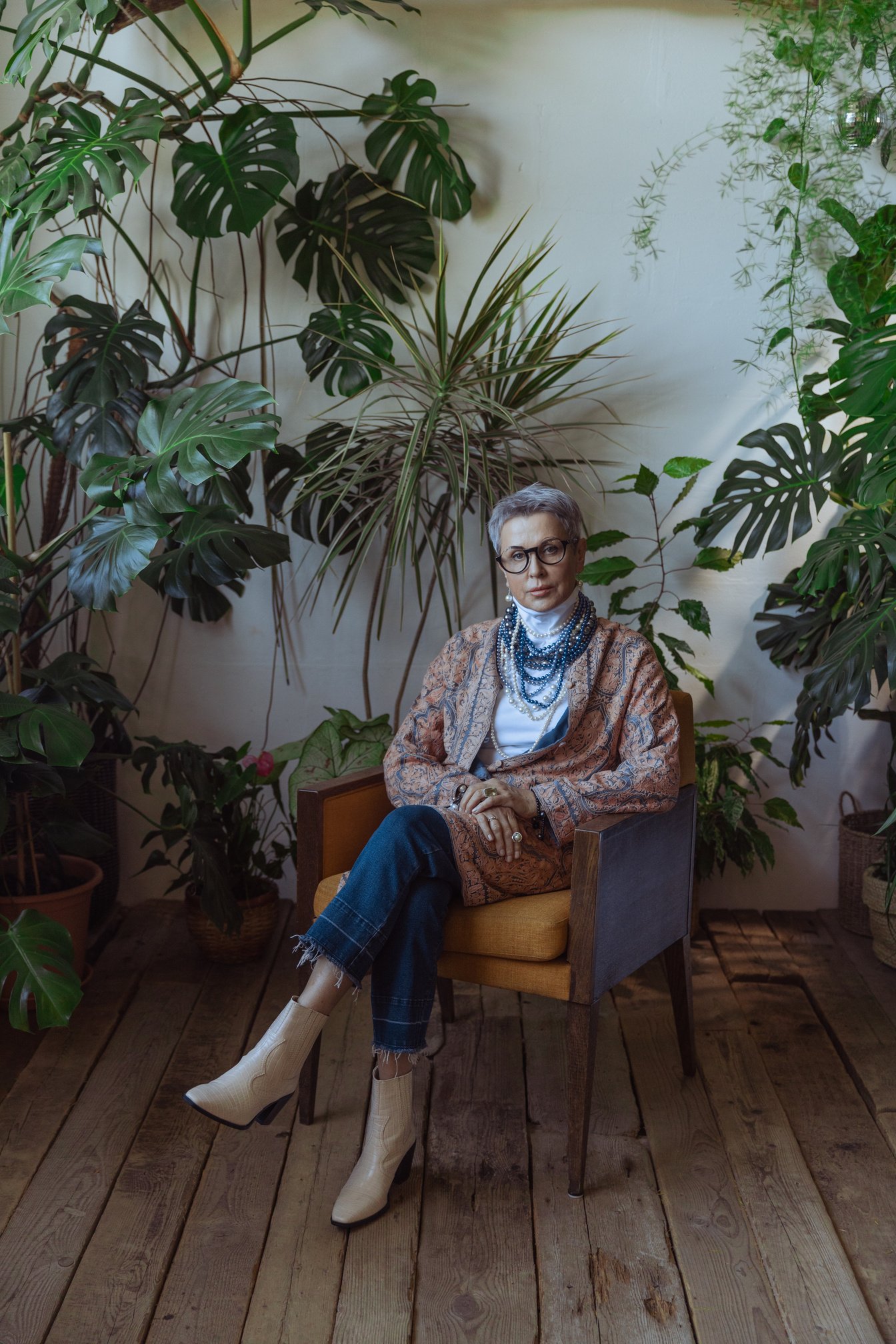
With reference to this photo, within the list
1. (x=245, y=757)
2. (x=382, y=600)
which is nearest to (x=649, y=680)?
(x=382, y=600)

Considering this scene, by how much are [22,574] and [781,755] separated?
2069 millimetres

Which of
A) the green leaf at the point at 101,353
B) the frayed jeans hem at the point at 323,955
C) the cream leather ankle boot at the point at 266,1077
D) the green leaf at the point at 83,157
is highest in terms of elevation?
the green leaf at the point at 83,157

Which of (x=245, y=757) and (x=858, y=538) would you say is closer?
(x=858, y=538)

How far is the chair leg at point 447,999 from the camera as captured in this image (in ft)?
8.41

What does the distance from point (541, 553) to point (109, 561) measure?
0.81m

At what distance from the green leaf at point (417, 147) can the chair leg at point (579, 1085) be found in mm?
2085

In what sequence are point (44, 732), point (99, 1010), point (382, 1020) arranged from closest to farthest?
point (382, 1020), point (44, 732), point (99, 1010)

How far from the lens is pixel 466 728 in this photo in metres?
2.26

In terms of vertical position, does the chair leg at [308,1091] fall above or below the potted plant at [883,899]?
below

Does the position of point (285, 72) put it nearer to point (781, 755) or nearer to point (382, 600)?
point (382, 600)

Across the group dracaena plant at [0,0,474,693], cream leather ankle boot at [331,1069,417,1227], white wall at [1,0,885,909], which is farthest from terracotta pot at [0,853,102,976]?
cream leather ankle boot at [331,1069,417,1227]

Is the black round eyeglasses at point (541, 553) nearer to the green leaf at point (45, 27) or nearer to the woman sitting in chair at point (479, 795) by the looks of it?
the woman sitting in chair at point (479, 795)

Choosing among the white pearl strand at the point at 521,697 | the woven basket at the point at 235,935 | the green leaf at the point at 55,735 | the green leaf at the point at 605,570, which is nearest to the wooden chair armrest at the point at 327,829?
the white pearl strand at the point at 521,697

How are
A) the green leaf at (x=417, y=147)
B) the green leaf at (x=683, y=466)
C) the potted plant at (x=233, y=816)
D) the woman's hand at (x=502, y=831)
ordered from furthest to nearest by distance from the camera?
the green leaf at (x=417, y=147) → the green leaf at (x=683, y=466) → the potted plant at (x=233, y=816) → the woman's hand at (x=502, y=831)
